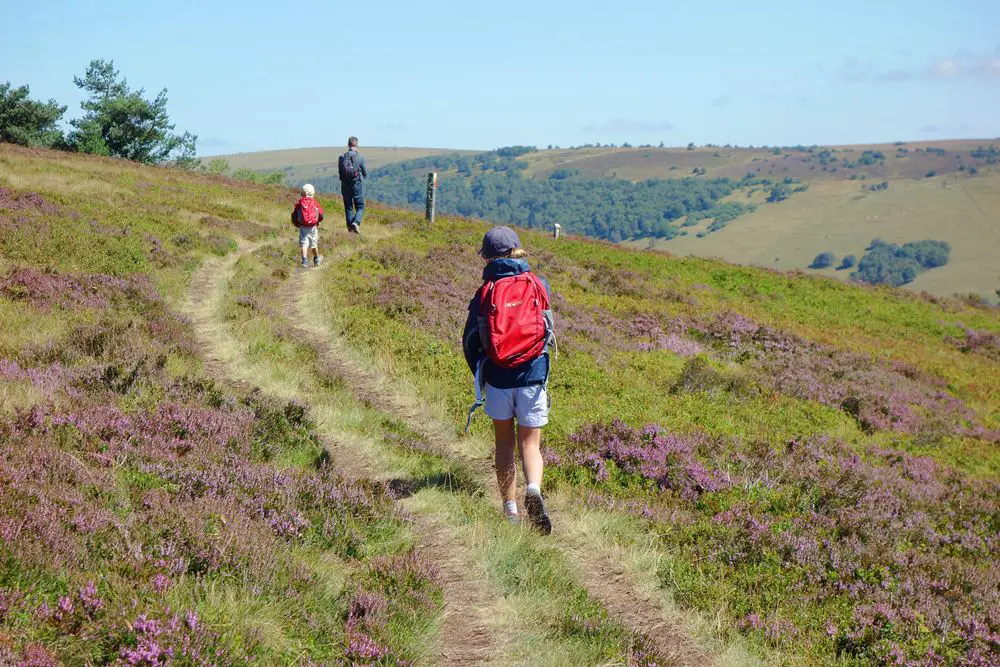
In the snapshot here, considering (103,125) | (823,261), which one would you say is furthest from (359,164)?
(823,261)

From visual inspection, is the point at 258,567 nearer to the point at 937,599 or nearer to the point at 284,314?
the point at 937,599

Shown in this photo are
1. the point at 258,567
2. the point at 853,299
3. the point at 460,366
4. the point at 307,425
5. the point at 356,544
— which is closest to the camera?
the point at 258,567

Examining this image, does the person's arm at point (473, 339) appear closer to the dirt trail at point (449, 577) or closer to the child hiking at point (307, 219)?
the dirt trail at point (449, 577)

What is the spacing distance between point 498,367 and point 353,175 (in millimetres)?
16588

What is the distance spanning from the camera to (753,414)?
11547 millimetres

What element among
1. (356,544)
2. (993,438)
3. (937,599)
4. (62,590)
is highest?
(62,590)

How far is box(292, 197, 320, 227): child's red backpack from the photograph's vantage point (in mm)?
17656

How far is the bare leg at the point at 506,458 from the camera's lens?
6.37 metres

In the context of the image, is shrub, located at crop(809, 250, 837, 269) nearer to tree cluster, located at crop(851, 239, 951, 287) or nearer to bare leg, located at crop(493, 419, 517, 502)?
tree cluster, located at crop(851, 239, 951, 287)

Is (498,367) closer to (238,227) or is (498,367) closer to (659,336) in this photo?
(659,336)

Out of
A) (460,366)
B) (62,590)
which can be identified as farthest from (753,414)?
(62,590)

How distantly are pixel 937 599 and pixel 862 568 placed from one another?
1.99ft

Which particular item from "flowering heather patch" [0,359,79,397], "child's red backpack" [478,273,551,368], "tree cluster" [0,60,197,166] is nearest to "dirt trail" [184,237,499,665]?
"child's red backpack" [478,273,551,368]

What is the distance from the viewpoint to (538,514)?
626 centimetres
